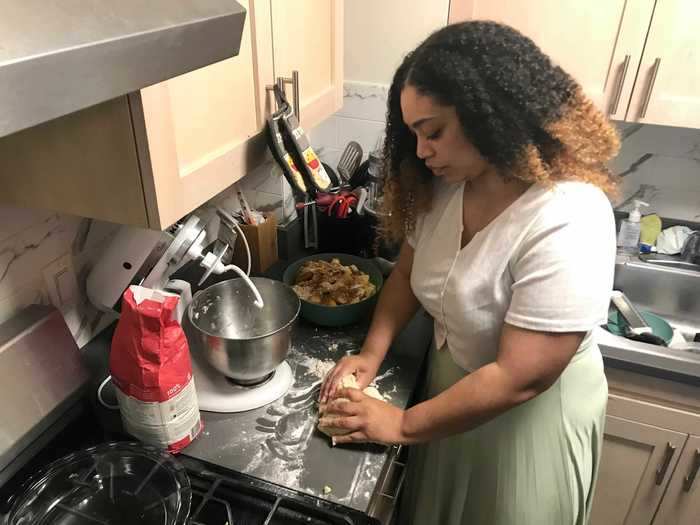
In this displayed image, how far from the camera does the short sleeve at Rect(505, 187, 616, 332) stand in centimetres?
83

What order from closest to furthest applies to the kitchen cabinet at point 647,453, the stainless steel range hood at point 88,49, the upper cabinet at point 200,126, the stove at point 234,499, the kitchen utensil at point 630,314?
the stainless steel range hood at point 88,49 → the upper cabinet at point 200,126 → the stove at point 234,499 → the kitchen cabinet at point 647,453 → the kitchen utensil at point 630,314

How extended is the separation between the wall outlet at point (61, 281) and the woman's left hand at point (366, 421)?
1.83ft

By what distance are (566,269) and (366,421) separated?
417mm

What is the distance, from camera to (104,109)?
75 centimetres

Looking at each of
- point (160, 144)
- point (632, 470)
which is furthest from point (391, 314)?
point (632, 470)

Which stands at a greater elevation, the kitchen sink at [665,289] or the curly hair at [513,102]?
the curly hair at [513,102]

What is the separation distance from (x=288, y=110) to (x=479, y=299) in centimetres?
51

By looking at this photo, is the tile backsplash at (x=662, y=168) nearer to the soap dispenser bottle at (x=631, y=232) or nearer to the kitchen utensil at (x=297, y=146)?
the soap dispenser bottle at (x=631, y=232)

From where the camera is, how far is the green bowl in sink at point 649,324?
4.91 feet

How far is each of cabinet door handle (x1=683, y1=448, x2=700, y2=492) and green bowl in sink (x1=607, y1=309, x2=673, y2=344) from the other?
286 millimetres

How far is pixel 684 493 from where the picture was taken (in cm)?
145

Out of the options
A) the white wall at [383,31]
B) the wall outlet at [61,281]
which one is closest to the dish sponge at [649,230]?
the white wall at [383,31]

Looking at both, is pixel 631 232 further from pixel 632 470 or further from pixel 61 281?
pixel 61 281

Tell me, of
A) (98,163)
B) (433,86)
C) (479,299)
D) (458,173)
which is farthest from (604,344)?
(98,163)
